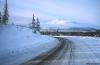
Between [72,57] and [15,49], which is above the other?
[15,49]

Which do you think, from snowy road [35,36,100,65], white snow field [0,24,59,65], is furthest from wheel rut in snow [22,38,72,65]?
white snow field [0,24,59,65]

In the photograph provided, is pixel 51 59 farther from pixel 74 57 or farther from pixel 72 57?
pixel 74 57

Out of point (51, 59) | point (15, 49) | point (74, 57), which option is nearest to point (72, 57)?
point (74, 57)

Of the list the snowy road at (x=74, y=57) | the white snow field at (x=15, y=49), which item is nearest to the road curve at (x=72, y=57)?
the snowy road at (x=74, y=57)

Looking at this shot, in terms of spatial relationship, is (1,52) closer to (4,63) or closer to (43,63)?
(4,63)

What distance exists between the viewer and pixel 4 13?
7819cm


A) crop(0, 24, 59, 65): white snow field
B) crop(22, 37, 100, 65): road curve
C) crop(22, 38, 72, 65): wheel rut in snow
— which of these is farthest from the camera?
crop(0, 24, 59, 65): white snow field

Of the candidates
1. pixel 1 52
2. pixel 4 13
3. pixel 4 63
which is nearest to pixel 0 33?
pixel 1 52

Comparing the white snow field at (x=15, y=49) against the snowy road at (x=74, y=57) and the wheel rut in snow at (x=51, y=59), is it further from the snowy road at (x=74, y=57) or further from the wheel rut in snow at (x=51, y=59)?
the snowy road at (x=74, y=57)

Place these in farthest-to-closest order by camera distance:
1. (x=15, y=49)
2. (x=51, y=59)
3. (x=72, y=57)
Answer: (x=15, y=49)
(x=72, y=57)
(x=51, y=59)

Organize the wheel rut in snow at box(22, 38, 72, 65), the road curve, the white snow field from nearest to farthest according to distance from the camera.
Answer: the wheel rut in snow at box(22, 38, 72, 65) → the road curve → the white snow field

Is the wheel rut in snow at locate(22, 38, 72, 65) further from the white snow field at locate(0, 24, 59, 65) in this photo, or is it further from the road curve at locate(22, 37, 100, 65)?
the white snow field at locate(0, 24, 59, 65)

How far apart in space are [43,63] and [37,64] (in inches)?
20.6

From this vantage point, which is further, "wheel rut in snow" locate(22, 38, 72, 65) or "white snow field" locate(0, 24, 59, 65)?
"white snow field" locate(0, 24, 59, 65)
